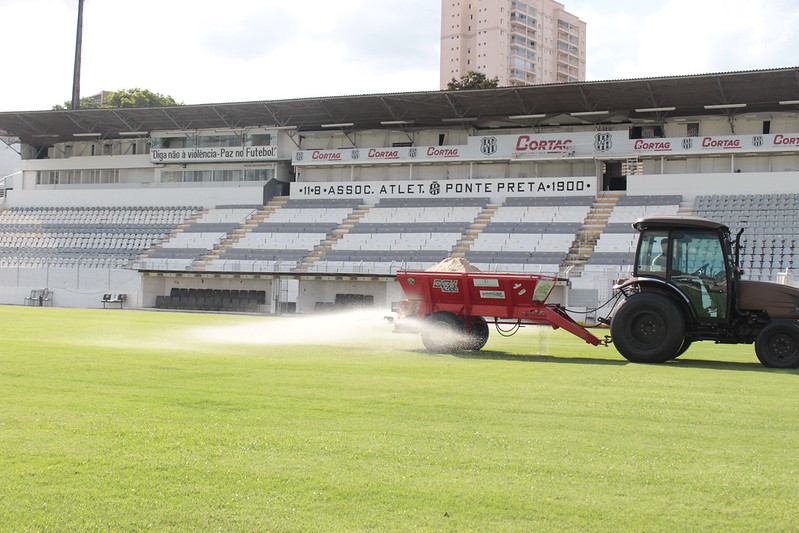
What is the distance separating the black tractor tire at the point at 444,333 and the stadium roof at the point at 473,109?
2786 cm

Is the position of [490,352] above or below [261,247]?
below

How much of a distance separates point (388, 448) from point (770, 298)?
10336mm

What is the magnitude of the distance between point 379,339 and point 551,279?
15.4ft

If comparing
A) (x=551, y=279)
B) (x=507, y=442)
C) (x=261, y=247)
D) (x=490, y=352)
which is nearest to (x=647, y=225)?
(x=551, y=279)

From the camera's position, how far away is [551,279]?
16.8 m

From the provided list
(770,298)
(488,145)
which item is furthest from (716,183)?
(770,298)

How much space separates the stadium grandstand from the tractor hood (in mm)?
16908

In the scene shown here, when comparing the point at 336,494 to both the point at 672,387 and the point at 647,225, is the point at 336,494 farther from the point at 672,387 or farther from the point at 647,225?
the point at 647,225

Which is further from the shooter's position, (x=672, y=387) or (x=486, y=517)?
(x=672, y=387)

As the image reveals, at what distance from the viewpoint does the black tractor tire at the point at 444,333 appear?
54.3 ft

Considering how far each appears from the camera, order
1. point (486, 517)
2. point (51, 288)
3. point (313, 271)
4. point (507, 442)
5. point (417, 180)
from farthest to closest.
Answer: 1. point (417, 180)
2. point (51, 288)
3. point (313, 271)
4. point (507, 442)
5. point (486, 517)

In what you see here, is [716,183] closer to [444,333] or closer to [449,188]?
[449,188]

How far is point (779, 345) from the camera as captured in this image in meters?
13.8

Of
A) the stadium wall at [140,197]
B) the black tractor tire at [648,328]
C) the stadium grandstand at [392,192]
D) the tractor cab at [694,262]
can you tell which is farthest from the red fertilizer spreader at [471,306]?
the stadium wall at [140,197]
